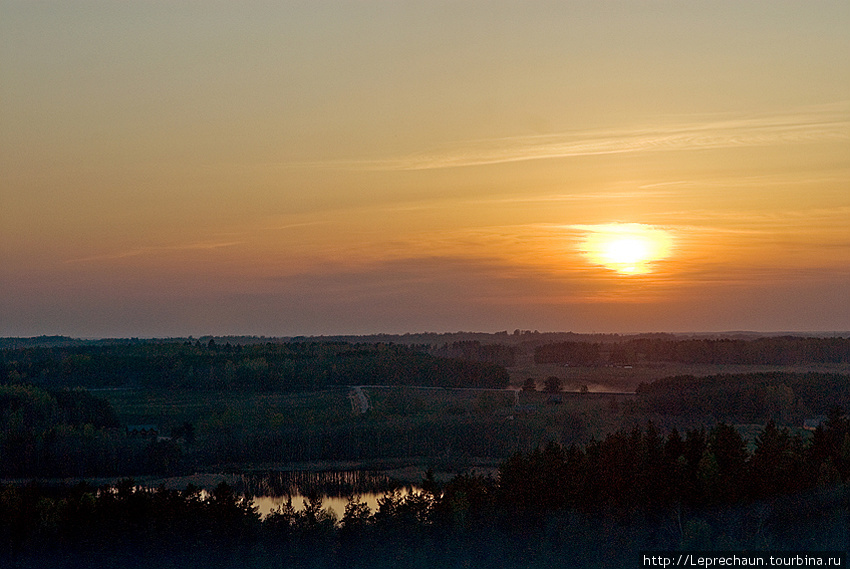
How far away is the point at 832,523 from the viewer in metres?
27.1

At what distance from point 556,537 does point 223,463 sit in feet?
147

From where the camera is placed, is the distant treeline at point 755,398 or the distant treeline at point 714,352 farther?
the distant treeline at point 714,352

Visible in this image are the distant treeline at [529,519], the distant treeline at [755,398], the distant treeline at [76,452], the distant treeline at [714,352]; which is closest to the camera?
the distant treeline at [529,519]

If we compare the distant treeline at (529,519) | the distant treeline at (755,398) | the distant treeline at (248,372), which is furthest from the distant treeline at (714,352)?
the distant treeline at (529,519)

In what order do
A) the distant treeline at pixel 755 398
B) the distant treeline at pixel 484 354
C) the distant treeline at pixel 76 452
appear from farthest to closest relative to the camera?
1. the distant treeline at pixel 484 354
2. the distant treeline at pixel 755 398
3. the distant treeline at pixel 76 452

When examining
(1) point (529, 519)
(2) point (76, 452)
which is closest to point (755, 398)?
(2) point (76, 452)

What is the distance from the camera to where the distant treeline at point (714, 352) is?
5487 inches

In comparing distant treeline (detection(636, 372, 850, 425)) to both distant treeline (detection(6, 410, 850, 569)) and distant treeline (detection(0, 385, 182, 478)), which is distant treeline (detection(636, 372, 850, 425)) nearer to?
distant treeline (detection(0, 385, 182, 478))

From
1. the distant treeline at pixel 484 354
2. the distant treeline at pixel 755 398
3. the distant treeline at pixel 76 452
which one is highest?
the distant treeline at pixel 484 354

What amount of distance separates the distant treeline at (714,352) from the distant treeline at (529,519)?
112562 mm

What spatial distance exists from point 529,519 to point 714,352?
126115 millimetres

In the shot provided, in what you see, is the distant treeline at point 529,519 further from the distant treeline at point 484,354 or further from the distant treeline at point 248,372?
the distant treeline at point 484,354

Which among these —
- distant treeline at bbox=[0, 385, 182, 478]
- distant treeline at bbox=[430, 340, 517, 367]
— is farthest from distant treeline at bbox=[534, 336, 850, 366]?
distant treeline at bbox=[0, 385, 182, 478]

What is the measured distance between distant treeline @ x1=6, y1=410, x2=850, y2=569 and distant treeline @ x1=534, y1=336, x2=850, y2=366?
369 ft
